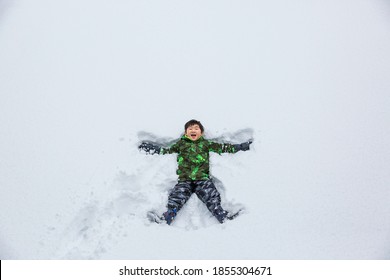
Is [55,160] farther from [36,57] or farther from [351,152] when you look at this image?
[351,152]

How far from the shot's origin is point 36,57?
389 centimetres

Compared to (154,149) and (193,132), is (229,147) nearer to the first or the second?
(193,132)

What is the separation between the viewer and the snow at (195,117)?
3.07 metres

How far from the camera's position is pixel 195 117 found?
3561 millimetres

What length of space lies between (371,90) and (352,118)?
1.52 feet

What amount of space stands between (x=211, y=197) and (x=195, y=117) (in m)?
0.92

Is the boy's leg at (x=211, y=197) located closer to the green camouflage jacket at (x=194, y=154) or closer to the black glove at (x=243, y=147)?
the green camouflage jacket at (x=194, y=154)

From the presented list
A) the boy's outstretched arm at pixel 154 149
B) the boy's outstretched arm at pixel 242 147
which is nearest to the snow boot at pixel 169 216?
the boy's outstretched arm at pixel 154 149

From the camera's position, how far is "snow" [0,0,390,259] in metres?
3.07

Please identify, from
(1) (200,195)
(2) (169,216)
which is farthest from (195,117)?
(2) (169,216)

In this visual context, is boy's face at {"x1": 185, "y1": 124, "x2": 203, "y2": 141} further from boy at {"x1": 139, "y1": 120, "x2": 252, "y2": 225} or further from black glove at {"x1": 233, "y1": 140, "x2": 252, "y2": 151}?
black glove at {"x1": 233, "y1": 140, "x2": 252, "y2": 151}

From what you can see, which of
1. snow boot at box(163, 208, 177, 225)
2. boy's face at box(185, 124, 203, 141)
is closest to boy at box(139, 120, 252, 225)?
boy's face at box(185, 124, 203, 141)

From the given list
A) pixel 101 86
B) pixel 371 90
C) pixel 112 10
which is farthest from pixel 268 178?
pixel 112 10

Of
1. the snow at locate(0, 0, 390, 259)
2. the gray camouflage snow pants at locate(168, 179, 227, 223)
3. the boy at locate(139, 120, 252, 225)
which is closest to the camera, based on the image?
the snow at locate(0, 0, 390, 259)
